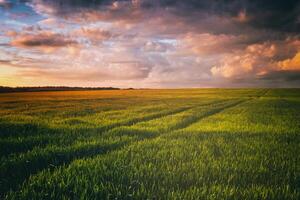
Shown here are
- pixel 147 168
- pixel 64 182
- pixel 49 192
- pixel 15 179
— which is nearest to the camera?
pixel 49 192

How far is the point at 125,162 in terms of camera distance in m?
6.02

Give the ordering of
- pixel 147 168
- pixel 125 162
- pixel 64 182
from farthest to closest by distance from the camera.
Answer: pixel 125 162 < pixel 147 168 < pixel 64 182

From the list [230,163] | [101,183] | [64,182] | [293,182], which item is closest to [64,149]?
[64,182]

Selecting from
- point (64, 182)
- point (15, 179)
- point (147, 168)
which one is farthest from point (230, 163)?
point (15, 179)

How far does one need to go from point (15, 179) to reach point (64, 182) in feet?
4.10

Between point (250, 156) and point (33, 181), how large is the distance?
582 cm

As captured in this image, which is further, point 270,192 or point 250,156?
point 250,156

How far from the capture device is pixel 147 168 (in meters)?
5.55

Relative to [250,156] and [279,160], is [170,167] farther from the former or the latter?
[279,160]

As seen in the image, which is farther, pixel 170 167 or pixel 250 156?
pixel 250 156

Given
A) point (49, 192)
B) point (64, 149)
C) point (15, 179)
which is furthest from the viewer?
point (64, 149)

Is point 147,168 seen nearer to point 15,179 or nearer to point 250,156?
point 15,179

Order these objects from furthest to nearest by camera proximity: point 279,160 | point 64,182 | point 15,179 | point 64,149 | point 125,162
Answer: point 64,149, point 279,160, point 125,162, point 15,179, point 64,182

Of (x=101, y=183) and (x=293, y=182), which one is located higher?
(x=101, y=183)
